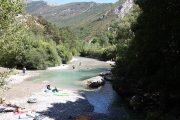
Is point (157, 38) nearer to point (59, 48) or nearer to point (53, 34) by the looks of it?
point (59, 48)

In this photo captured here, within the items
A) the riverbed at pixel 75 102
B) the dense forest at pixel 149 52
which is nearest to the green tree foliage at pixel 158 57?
the dense forest at pixel 149 52

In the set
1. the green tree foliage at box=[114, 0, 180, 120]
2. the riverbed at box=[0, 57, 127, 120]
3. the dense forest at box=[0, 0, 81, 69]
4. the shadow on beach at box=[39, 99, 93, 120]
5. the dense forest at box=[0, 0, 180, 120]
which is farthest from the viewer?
the riverbed at box=[0, 57, 127, 120]

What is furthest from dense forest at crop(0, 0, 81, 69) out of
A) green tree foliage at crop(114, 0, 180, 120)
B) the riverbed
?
green tree foliage at crop(114, 0, 180, 120)

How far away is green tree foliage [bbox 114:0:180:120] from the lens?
3312cm

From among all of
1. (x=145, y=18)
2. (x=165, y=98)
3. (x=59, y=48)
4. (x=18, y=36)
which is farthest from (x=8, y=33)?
(x=59, y=48)

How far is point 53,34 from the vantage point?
173125mm

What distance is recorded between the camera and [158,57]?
37.8 m

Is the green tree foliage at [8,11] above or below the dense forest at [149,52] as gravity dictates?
above

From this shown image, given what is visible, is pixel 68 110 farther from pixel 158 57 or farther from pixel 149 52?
pixel 158 57

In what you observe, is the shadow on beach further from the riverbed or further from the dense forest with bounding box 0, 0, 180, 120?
the dense forest with bounding box 0, 0, 180, 120

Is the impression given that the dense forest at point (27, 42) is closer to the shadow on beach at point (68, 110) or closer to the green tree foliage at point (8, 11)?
the green tree foliage at point (8, 11)

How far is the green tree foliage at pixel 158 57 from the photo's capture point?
3312 cm

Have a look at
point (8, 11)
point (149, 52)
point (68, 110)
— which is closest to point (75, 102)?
point (68, 110)

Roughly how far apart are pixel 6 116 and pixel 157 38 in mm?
19780
